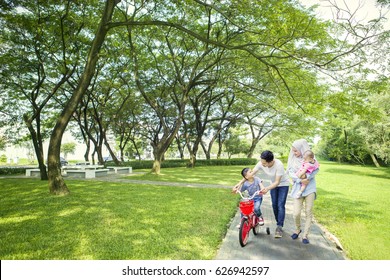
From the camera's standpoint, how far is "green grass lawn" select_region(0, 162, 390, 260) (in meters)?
4.21

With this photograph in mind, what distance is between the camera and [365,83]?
734cm

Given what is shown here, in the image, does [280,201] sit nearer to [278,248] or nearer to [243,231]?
[278,248]

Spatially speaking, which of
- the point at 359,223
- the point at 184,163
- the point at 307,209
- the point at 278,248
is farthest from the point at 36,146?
the point at 184,163

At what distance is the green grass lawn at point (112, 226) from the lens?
164 inches

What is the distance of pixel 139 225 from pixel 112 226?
56 cm

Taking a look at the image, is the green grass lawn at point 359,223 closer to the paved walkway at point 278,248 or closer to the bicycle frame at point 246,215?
the paved walkway at point 278,248

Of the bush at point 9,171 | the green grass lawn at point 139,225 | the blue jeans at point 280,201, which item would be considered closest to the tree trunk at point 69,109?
the green grass lawn at point 139,225

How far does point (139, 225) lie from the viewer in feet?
18.4
